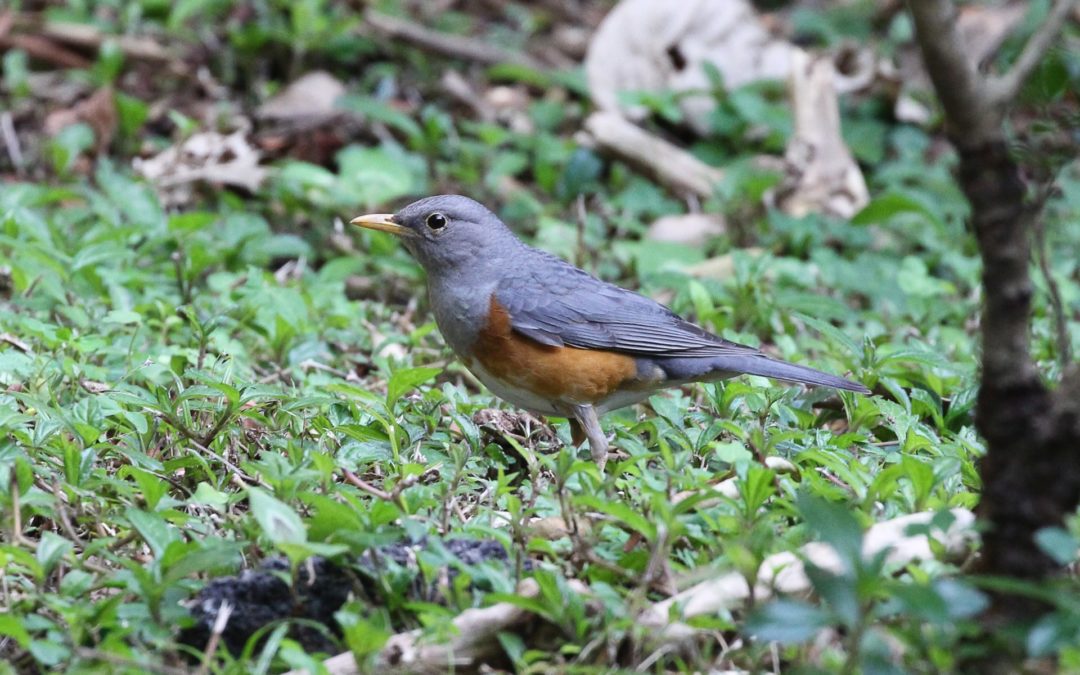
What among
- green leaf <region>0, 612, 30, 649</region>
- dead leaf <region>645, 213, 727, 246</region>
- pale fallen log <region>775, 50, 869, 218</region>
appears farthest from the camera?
pale fallen log <region>775, 50, 869, 218</region>

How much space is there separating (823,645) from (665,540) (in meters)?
0.62

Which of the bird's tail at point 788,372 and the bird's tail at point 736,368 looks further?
the bird's tail at point 736,368

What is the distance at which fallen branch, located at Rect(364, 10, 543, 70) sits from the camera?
11531 mm

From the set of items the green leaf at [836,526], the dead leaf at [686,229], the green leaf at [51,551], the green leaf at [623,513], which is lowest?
the dead leaf at [686,229]

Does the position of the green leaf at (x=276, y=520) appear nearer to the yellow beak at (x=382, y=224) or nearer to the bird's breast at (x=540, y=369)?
the bird's breast at (x=540, y=369)

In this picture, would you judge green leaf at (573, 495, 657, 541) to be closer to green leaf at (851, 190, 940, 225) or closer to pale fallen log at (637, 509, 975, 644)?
pale fallen log at (637, 509, 975, 644)

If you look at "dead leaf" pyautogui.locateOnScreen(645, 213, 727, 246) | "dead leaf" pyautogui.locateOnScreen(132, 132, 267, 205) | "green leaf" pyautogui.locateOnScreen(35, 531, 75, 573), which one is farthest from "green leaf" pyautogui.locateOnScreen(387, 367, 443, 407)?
"dead leaf" pyautogui.locateOnScreen(132, 132, 267, 205)

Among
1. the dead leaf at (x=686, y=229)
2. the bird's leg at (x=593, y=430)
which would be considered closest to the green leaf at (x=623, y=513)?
the bird's leg at (x=593, y=430)

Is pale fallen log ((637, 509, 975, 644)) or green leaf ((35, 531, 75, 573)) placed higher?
pale fallen log ((637, 509, 975, 644))

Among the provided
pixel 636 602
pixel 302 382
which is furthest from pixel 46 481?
pixel 636 602

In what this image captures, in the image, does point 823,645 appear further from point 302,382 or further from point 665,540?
point 302,382

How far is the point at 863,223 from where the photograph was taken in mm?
9352

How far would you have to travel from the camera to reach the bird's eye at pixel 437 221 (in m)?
6.60

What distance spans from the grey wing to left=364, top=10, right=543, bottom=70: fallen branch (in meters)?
5.69
